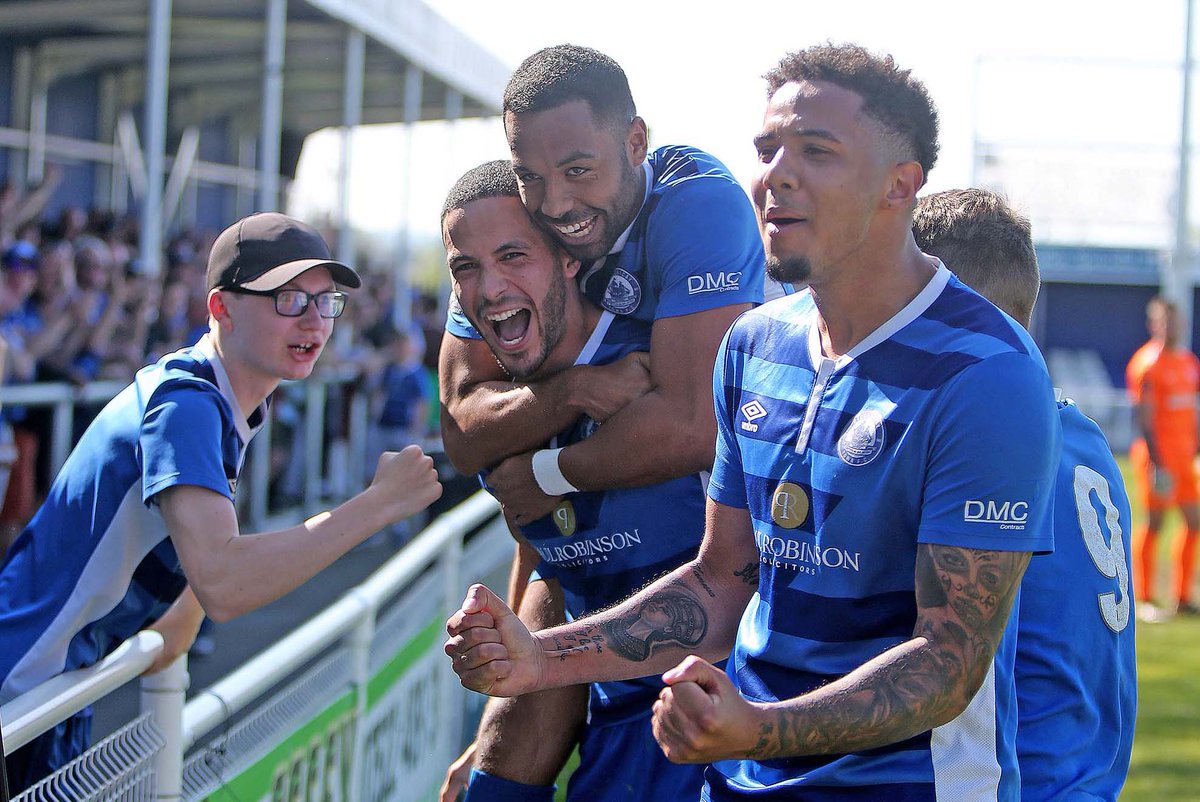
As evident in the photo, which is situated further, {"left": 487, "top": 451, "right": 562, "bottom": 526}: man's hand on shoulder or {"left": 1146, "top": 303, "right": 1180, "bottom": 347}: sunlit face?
{"left": 1146, "top": 303, "right": 1180, "bottom": 347}: sunlit face

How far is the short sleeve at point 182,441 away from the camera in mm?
2863

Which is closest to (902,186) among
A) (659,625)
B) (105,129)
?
(659,625)

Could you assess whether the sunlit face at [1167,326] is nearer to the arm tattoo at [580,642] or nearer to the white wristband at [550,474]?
the white wristband at [550,474]

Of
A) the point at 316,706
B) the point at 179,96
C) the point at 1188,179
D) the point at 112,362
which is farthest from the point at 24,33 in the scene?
the point at 1188,179

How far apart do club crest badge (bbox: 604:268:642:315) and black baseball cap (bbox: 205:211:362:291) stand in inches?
29.3

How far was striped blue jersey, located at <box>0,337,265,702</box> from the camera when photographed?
2920mm

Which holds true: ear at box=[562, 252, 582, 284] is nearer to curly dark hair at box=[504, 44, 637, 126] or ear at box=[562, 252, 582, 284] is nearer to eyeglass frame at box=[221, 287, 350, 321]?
curly dark hair at box=[504, 44, 637, 126]

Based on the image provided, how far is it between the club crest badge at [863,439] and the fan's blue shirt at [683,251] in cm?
73

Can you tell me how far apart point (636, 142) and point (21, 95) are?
13400 millimetres

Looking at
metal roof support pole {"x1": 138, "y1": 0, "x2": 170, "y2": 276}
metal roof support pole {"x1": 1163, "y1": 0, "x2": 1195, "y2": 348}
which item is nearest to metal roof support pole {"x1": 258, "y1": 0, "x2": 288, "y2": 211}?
metal roof support pole {"x1": 138, "y1": 0, "x2": 170, "y2": 276}

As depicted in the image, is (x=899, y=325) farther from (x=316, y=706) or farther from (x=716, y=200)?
(x=316, y=706)

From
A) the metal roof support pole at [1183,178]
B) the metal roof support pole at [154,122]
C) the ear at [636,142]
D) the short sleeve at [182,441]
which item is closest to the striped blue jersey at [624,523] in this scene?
the ear at [636,142]

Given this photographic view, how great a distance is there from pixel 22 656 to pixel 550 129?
1.62 m

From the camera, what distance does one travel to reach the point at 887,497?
7.09 ft
